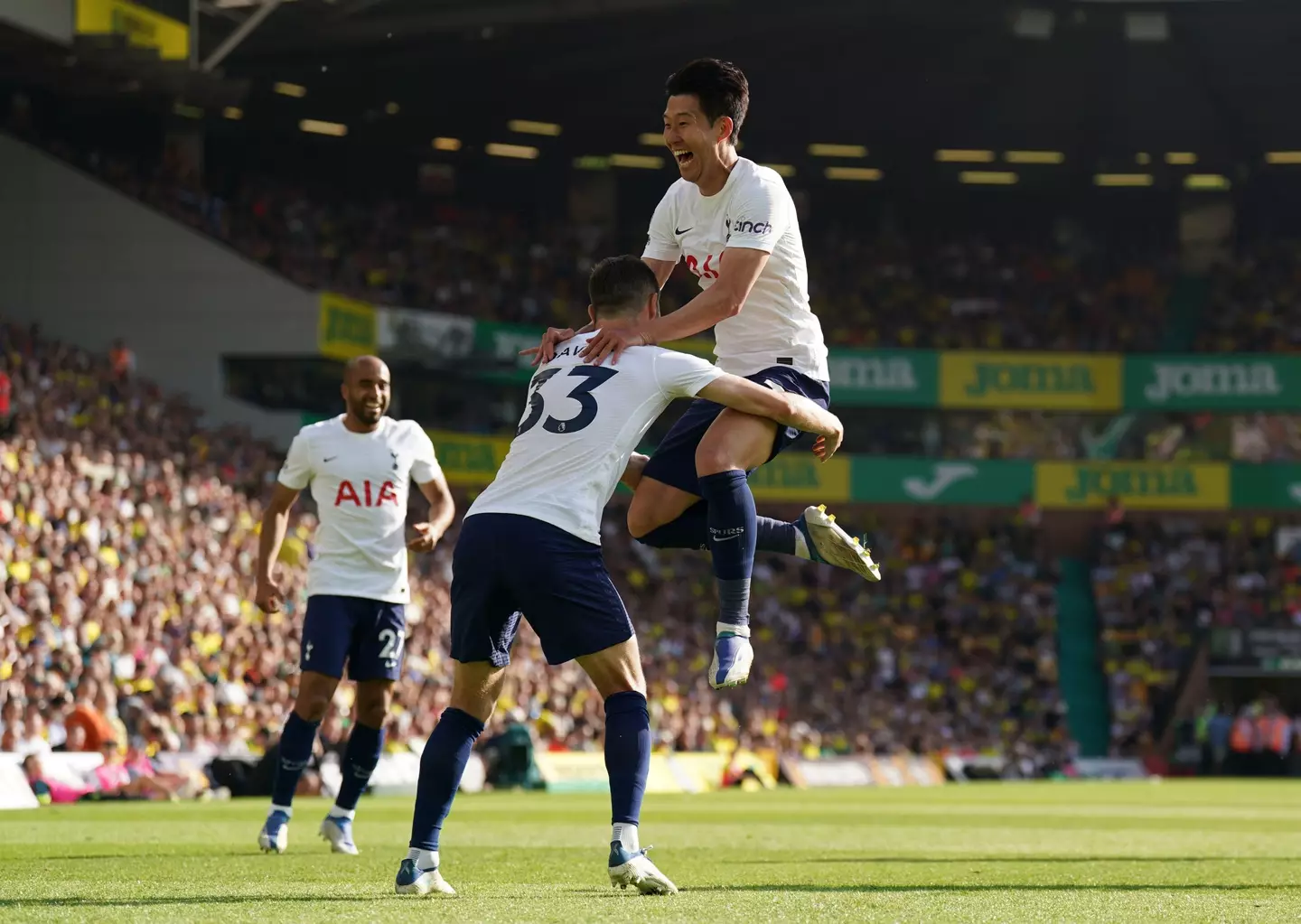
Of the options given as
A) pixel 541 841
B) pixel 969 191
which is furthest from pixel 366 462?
pixel 969 191

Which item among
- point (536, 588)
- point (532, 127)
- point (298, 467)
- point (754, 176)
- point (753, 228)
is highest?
point (532, 127)

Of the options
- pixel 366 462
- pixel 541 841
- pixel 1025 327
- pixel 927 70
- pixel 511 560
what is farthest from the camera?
pixel 1025 327

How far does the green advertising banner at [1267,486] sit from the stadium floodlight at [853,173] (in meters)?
10.9

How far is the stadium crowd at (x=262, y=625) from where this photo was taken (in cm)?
1941

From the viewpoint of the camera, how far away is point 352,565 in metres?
9.82

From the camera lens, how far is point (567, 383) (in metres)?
6.56

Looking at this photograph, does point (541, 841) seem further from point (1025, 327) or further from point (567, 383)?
point (1025, 327)

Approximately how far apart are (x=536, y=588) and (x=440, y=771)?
77cm

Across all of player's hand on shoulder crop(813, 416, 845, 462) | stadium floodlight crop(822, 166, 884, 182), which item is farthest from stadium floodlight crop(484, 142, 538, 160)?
player's hand on shoulder crop(813, 416, 845, 462)

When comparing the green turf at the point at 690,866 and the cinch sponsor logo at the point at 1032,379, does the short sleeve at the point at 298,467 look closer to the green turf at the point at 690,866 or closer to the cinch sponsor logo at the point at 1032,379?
the green turf at the point at 690,866

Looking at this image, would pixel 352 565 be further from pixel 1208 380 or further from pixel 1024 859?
pixel 1208 380

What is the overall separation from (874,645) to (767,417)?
29417 mm

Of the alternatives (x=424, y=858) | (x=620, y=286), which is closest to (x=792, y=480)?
(x=620, y=286)

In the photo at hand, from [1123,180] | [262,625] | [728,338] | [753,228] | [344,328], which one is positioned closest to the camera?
[753,228]
